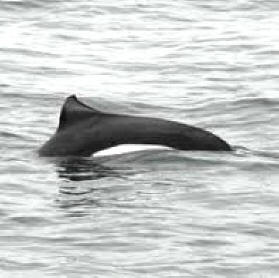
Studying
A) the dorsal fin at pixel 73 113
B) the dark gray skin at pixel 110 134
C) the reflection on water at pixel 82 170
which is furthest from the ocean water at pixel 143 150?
the dorsal fin at pixel 73 113

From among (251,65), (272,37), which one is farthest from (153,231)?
(272,37)

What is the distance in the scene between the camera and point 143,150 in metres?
19.7

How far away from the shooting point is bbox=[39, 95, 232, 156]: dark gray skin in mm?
19656

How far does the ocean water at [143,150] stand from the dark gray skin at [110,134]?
0.19 metres

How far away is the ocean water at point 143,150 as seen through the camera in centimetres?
1512

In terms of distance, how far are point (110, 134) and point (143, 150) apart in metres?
0.52

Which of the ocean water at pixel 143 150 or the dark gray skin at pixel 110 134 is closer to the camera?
the ocean water at pixel 143 150

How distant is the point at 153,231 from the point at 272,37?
17470 mm

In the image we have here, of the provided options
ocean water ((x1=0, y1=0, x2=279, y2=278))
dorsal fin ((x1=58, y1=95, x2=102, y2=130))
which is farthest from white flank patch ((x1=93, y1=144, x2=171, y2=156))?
dorsal fin ((x1=58, y1=95, x2=102, y2=130))

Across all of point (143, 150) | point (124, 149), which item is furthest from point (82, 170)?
point (143, 150)

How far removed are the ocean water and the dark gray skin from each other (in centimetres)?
19

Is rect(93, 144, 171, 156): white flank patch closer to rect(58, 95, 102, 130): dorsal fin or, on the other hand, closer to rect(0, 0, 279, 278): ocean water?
rect(0, 0, 279, 278): ocean water

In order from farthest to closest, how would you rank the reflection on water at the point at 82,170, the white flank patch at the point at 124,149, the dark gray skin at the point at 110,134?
the dark gray skin at the point at 110,134 < the white flank patch at the point at 124,149 < the reflection on water at the point at 82,170

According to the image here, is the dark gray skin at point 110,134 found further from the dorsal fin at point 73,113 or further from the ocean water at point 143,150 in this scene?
the ocean water at point 143,150
